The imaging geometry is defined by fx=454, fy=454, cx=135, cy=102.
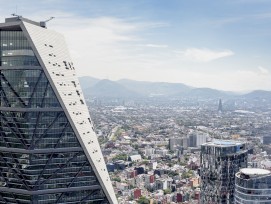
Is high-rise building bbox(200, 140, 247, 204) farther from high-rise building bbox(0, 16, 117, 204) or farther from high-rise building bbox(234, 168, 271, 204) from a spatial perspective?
high-rise building bbox(0, 16, 117, 204)

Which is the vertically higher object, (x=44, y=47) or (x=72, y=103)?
(x=44, y=47)

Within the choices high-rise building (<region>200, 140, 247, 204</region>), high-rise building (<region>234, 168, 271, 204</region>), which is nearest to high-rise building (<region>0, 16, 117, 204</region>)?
high-rise building (<region>234, 168, 271, 204</region>)

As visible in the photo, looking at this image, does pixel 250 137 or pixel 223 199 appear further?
pixel 250 137

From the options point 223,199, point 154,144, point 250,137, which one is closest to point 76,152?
point 223,199

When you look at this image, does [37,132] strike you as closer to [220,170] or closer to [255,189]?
[255,189]

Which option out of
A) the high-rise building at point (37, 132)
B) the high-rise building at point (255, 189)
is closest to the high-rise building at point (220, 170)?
the high-rise building at point (255, 189)

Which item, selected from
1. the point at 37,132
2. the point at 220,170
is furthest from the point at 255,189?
the point at 37,132

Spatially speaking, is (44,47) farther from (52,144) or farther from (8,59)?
(52,144)
